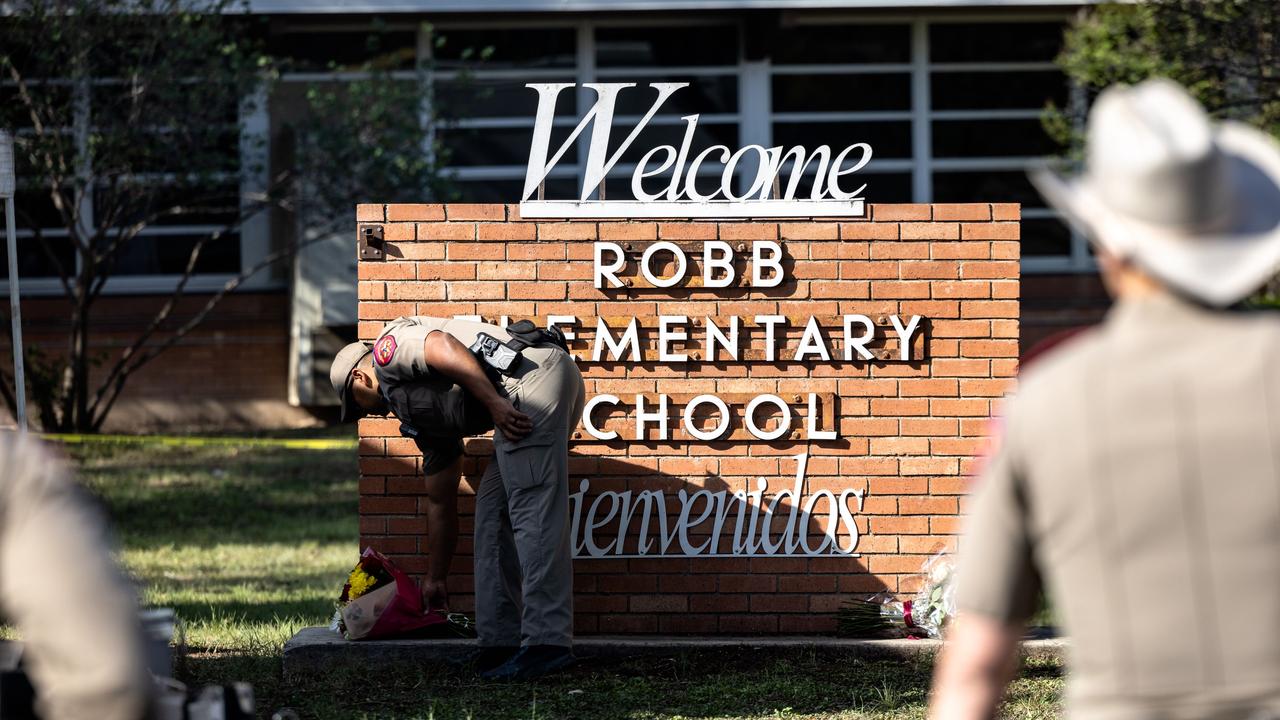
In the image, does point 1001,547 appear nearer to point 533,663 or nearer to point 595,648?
point 533,663

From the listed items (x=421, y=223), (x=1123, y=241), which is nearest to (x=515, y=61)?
(x=421, y=223)

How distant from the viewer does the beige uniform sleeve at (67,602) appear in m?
2.25

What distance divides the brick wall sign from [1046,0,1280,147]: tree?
6.43 meters

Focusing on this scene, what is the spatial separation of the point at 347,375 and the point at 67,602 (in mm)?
4107

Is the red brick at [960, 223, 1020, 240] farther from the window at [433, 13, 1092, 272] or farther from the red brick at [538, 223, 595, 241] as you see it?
the window at [433, 13, 1092, 272]

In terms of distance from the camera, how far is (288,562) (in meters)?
10.1

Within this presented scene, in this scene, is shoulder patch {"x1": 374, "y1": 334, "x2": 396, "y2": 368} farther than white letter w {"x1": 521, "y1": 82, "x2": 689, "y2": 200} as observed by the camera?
No

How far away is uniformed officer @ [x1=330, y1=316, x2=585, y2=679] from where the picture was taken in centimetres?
612

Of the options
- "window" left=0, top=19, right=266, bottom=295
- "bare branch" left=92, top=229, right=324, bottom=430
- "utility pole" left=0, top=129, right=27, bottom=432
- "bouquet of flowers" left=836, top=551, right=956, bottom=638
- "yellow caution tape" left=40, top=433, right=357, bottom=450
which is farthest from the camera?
"bare branch" left=92, top=229, right=324, bottom=430

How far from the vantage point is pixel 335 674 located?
6.31m

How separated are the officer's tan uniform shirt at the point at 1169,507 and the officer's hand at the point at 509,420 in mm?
3971

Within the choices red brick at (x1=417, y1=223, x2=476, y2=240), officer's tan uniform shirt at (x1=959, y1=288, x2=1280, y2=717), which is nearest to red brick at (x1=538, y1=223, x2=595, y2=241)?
red brick at (x1=417, y1=223, x2=476, y2=240)

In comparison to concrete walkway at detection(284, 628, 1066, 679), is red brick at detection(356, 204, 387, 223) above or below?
above

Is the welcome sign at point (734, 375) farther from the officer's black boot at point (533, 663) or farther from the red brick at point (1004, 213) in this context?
the officer's black boot at point (533, 663)
